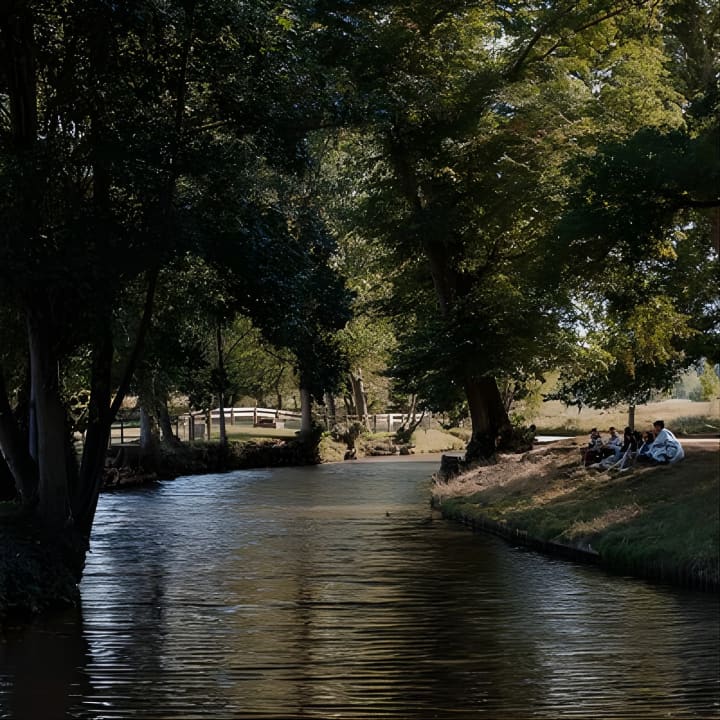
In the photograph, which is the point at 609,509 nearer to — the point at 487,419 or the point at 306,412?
the point at 487,419

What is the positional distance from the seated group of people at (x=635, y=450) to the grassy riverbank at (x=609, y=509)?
0.36 metres

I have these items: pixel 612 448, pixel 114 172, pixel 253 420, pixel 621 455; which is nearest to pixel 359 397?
pixel 253 420

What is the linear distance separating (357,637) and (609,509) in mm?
10328

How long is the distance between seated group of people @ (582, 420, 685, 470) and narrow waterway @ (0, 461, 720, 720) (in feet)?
13.9

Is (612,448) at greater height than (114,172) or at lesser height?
lesser

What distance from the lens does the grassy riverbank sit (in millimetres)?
20141

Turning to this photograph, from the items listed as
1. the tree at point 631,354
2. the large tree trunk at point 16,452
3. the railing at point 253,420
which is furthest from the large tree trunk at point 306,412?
the large tree trunk at point 16,452

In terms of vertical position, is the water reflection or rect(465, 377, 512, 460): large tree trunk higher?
rect(465, 377, 512, 460): large tree trunk

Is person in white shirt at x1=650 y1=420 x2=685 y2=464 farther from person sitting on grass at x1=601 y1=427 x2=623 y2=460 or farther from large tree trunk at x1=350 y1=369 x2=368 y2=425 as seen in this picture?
large tree trunk at x1=350 y1=369 x2=368 y2=425

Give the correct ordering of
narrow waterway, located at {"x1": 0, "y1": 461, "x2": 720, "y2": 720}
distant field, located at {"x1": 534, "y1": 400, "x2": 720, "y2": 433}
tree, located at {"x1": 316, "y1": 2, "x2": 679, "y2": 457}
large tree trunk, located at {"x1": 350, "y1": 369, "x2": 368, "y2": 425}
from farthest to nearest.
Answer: large tree trunk, located at {"x1": 350, "y1": 369, "x2": 368, "y2": 425} → distant field, located at {"x1": 534, "y1": 400, "x2": 720, "y2": 433} → tree, located at {"x1": 316, "y1": 2, "x2": 679, "y2": 457} → narrow waterway, located at {"x1": 0, "y1": 461, "x2": 720, "y2": 720}

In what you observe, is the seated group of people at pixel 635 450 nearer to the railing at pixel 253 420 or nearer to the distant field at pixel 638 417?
the railing at pixel 253 420

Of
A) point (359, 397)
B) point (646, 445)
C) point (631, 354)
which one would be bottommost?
point (646, 445)

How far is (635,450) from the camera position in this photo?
29094 millimetres

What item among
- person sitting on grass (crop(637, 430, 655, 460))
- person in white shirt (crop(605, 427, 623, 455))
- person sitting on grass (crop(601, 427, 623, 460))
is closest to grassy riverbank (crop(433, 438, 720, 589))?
person sitting on grass (crop(637, 430, 655, 460))
